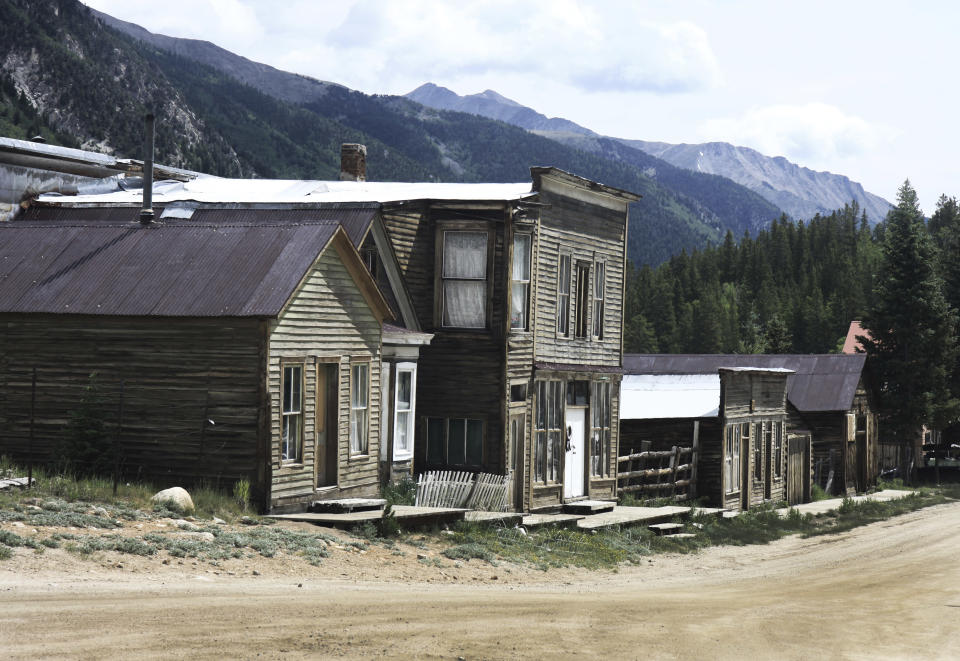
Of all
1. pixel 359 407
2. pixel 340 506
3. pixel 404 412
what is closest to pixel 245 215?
pixel 404 412

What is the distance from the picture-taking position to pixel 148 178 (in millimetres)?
23297

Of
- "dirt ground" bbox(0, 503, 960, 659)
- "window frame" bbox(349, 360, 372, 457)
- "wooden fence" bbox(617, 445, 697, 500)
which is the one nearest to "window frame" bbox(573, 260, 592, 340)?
"wooden fence" bbox(617, 445, 697, 500)

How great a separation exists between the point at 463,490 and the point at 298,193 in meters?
7.75

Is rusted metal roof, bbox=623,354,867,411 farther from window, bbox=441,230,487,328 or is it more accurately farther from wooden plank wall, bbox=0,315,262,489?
wooden plank wall, bbox=0,315,262,489

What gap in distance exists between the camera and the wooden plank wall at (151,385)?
1845 centimetres

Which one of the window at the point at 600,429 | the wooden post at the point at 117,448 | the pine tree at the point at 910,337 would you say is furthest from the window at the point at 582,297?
the pine tree at the point at 910,337

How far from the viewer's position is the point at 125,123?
166m

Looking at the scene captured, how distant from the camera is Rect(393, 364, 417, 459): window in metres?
23.9

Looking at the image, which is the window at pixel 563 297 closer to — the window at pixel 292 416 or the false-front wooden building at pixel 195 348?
the false-front wooden building at pixel 195 348

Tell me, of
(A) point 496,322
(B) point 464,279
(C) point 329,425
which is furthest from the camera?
(B) point 464,279

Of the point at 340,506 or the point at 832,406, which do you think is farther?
the point at 832,406

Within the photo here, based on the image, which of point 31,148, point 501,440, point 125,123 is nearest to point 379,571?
point 501,440

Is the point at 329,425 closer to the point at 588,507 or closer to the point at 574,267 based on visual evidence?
the point at 588,507

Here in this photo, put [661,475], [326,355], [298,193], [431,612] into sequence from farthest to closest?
[661,475] < [298,193] < [326,355] < [431,612]
